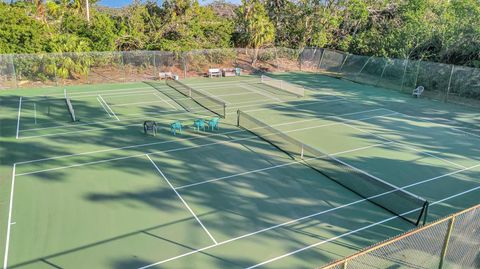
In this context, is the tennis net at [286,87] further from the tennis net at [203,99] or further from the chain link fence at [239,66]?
the chain link fence at [239,66]

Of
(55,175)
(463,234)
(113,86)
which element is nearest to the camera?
(463,234)

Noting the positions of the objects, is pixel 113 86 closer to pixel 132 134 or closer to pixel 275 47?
pixel 132 134

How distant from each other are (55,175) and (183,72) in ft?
70.7

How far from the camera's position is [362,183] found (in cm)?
1173

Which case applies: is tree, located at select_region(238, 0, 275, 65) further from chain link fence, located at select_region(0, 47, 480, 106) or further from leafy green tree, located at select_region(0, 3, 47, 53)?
leafy green tree, located at select_region(0, 3, 47, 53)

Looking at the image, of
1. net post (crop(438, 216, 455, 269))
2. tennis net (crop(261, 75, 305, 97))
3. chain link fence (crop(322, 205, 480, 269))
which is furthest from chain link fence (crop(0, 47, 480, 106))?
net post (crop(438, 216, 455, 269))

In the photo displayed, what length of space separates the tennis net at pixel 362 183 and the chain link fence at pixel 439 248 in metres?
2.07

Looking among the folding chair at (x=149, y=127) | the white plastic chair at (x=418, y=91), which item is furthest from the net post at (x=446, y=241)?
the white plastic chair at (x=418, y=91)

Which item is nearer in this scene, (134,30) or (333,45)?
(134,30)

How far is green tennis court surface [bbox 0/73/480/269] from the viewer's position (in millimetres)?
8922

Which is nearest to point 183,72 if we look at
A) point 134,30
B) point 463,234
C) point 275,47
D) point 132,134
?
point 134,30

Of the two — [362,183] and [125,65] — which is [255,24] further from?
[362,183]

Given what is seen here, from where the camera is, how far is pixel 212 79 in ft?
103

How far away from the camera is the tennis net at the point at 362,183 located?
1035 centimetres
